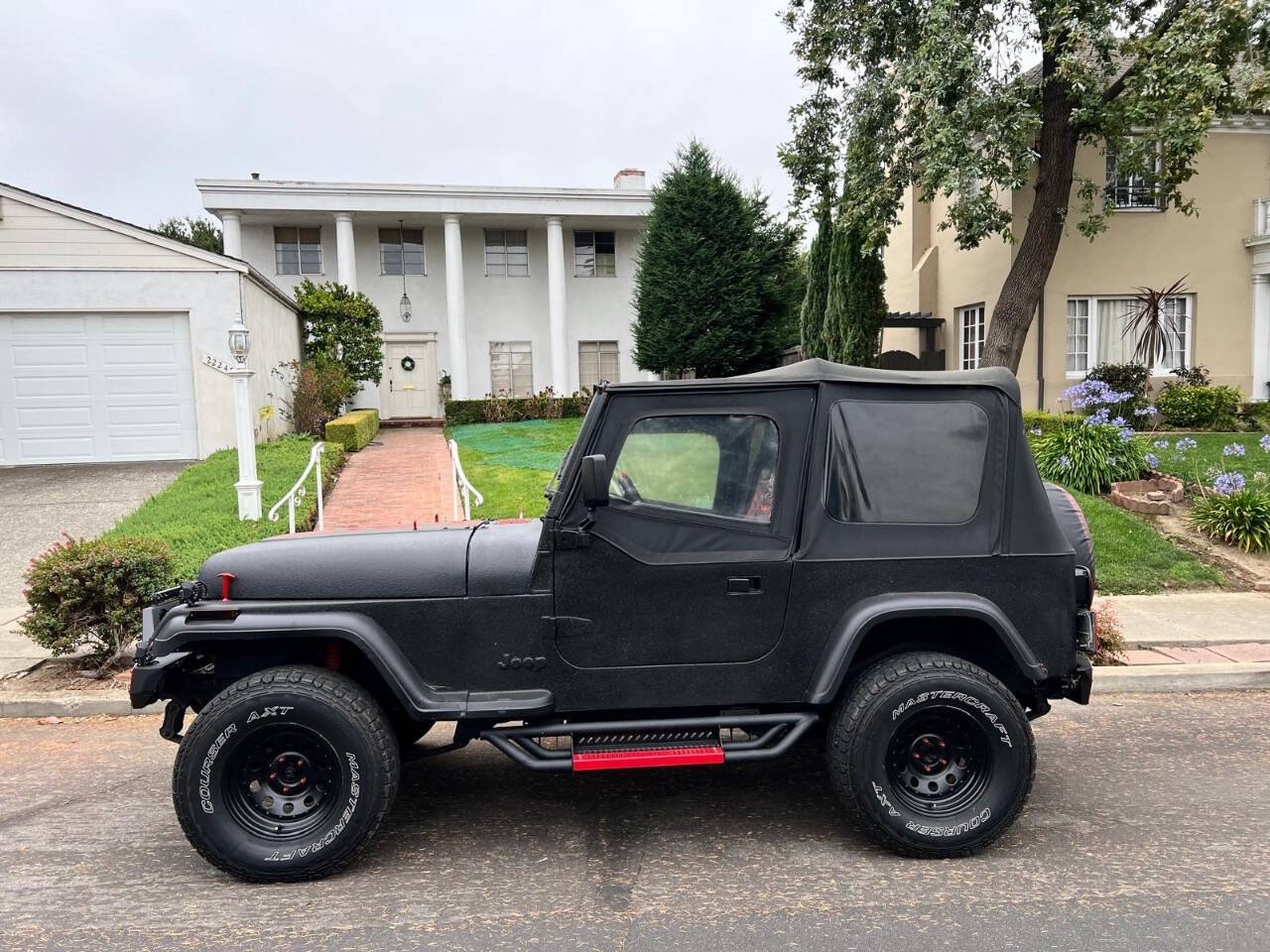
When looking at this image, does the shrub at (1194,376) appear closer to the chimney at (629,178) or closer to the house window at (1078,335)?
the house window at (1078,335)

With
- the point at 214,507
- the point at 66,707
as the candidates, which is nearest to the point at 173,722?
the point at 66,707

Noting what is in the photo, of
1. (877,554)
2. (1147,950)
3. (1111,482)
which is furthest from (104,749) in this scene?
(1111,482)

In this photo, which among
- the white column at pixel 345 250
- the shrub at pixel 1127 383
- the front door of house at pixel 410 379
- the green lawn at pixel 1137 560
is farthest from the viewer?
the front door of house at pixel 410 379

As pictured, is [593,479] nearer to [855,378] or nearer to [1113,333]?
[855,378]

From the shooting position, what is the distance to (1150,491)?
399 inches

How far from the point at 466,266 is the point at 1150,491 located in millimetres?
18534

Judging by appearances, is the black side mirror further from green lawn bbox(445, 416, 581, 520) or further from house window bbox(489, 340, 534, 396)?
house window bbox(489, 340, 534, 396)

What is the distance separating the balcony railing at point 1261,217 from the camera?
1636 centimetres

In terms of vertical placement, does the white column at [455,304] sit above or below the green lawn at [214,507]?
above

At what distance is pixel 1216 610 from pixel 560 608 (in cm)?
651

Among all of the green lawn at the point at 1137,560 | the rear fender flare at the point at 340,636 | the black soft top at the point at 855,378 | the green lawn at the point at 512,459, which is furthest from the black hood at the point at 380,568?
the green lawn at the point at 1137,560

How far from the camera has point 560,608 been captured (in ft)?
11.3

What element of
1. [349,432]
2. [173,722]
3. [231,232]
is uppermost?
[231,232]

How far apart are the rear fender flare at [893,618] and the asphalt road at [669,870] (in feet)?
2.42
